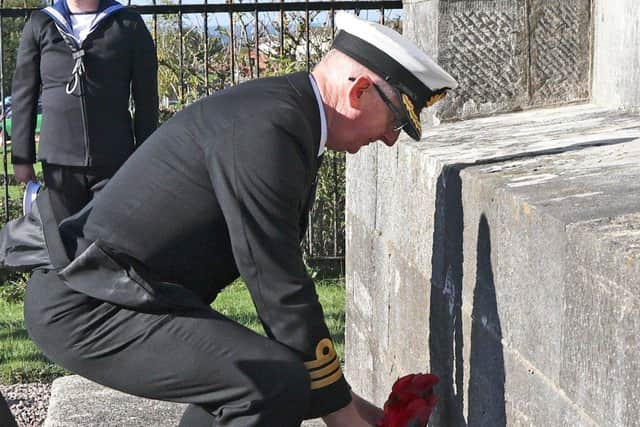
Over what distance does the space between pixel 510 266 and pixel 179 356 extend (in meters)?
0.76

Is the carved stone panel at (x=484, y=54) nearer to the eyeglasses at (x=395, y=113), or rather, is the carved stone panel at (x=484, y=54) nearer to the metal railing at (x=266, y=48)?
the eyeglasses at (x=395, y=113)

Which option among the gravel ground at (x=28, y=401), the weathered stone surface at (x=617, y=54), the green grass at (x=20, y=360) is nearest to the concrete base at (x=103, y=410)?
the gravel ground at (x=28, y=401)

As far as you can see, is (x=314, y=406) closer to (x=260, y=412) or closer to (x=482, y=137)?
(x=260, y=412)

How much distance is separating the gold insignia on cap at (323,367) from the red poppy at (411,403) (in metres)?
0.24

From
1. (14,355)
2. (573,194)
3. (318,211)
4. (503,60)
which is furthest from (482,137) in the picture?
(318,211)

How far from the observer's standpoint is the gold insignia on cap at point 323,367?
261 cm

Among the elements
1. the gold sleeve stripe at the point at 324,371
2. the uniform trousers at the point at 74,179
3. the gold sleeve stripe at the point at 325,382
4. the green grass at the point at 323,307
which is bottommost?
the green grass at the point at 323,307

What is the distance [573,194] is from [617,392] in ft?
2.10

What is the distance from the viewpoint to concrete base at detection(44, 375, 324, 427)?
14.4ft

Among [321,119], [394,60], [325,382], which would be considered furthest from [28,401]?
[394,60]

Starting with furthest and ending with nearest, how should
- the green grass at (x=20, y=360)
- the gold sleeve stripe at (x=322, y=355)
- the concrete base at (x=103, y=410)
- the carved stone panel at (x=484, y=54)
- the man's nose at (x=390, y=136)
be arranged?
the green grass at (x=20, y=360)
the concrete base at (x=103, y=410)
the carved stone panel at (x=484, y=54)
the man's nose at (x=390, y=136)
the gold sleeve stripe at (x=322, y=355)

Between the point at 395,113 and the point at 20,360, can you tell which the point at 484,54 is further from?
the point at 20,360

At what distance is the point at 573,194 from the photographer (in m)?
2.48

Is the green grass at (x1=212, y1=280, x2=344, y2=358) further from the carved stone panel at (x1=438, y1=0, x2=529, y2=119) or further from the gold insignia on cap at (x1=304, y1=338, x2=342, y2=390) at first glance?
the gold insignia on cap at (x1=304, y1=338, x2=342, y2=390)
